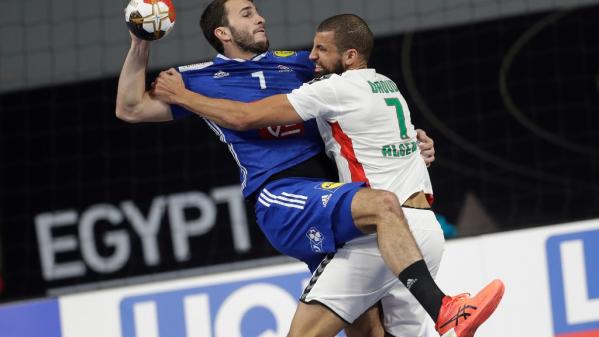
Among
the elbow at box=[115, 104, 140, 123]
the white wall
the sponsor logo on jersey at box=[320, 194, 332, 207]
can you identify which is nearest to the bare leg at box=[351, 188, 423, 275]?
the sponsor logo on jersey at box=[320, 194, 332, 207]

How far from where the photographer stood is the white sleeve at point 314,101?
16.5ft

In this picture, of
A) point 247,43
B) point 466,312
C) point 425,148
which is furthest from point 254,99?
point 466,312

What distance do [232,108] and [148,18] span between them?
1.47 feet

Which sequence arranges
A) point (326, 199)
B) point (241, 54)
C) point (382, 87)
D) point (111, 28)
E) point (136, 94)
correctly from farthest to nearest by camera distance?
point (111, 28) < point (241, 54) < point (136, 94) < point (382, 87) < point (326, 199)

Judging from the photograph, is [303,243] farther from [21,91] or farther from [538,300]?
[21,91]

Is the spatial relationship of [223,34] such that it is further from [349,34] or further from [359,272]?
[359,272]

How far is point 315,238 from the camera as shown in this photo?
5.09m

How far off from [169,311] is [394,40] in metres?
3.41

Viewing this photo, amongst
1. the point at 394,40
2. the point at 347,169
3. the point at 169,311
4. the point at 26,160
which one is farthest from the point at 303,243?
the point at 26,160

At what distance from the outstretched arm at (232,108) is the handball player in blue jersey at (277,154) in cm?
9

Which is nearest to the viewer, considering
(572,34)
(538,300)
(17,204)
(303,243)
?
(303,243)

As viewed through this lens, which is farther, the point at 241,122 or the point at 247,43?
the point at 247,43

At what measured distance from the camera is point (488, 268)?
5812 mm

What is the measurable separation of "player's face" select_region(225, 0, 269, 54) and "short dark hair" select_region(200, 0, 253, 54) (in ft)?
0.09
